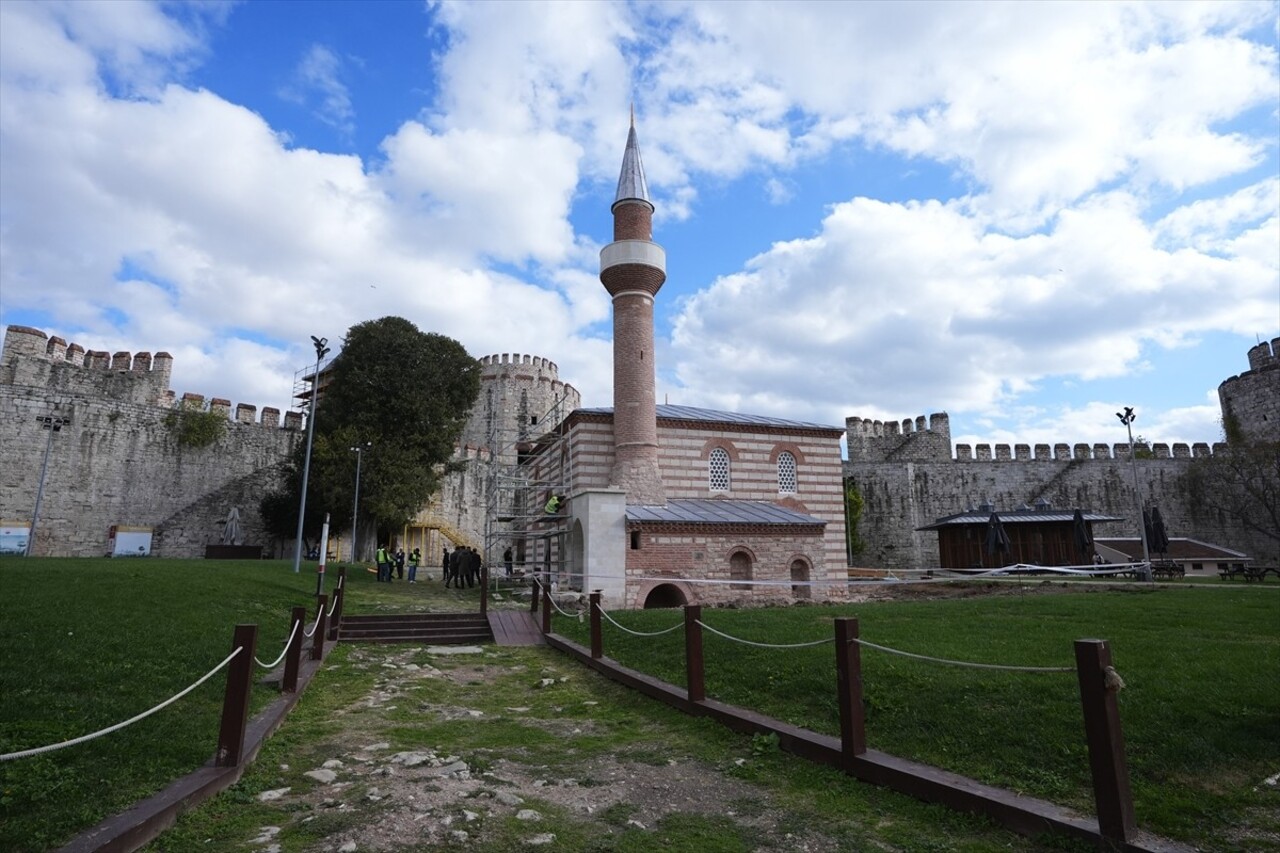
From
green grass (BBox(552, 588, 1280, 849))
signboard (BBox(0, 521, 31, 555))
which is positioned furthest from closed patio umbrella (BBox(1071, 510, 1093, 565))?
signboard (BBox(0, 521, 31, 555))

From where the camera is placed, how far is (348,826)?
4.33 metres

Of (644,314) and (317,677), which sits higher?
(644,314)

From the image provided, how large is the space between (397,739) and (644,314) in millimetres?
16514

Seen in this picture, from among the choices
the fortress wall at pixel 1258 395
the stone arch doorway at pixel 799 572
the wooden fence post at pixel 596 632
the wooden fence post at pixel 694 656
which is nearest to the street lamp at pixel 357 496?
the stone arch doorway at pixel 799 572

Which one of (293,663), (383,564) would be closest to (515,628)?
(293,663)

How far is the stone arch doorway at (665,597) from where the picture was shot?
18641 mm

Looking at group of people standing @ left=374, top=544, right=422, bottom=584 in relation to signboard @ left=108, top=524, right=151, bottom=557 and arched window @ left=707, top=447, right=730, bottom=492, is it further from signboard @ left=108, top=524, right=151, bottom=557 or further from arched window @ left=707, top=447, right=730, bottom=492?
signboard @ left=108, top=524, right=151, bottom=557

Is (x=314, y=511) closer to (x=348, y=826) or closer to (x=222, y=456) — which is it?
(x=222, y=456)

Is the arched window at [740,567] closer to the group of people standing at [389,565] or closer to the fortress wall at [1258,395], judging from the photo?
the group of people standing at [389,565]

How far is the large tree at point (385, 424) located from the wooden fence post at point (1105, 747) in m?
26.2

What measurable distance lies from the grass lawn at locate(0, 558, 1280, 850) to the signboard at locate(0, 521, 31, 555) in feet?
63.3

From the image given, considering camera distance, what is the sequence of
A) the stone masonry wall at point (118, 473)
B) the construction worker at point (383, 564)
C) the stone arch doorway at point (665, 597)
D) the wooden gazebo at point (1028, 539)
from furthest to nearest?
the stone masonry wall at point (118, 473) < the wooden gazebo at point (1028, 539) < the construction worker at point (383, 564) < the stone arch doorway at point (665, 597)

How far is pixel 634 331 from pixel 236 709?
17127 millimetres

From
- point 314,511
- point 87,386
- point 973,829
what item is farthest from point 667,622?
point 87,386
